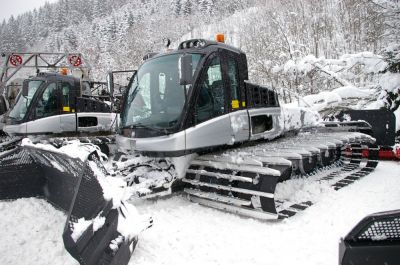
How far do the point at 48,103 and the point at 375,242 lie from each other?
10.2m

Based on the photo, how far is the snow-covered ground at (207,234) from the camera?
139 inches

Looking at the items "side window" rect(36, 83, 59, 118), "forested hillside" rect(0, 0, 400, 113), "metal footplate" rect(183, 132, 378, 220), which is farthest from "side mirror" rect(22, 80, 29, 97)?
"metal footplate" rect(183, 132, 378, 220)

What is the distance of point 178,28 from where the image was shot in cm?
7856

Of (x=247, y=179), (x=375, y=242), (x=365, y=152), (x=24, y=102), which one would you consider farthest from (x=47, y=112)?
(x=375, y=242)

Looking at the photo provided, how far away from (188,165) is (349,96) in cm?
742

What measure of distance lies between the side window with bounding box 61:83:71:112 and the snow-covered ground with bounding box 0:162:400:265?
5.90m

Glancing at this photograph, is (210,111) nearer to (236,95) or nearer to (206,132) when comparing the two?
(206,132)

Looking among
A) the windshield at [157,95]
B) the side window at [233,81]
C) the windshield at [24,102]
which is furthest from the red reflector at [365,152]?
the windshield at [24,102]

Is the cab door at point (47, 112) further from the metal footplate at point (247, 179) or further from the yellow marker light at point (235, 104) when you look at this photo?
the yellow marker light at point (235, 104)

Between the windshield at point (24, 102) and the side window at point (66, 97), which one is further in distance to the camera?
the side window at point (66, 97)

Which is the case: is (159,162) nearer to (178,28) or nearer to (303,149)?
(303,149)

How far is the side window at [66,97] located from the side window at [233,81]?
634cm

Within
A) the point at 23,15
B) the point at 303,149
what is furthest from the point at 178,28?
the point at 303,149

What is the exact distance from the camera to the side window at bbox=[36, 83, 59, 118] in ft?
33.4
